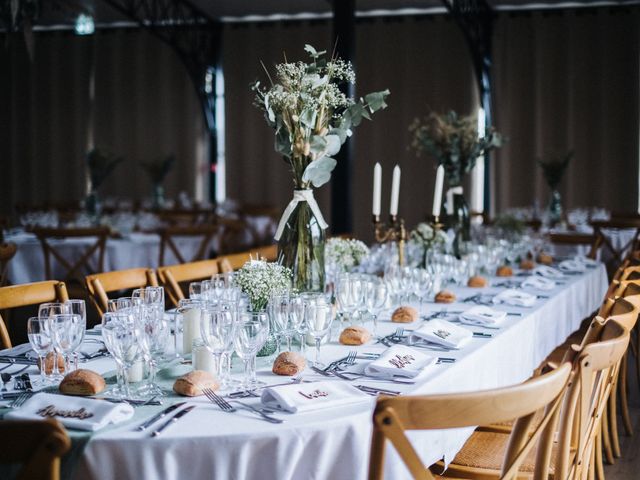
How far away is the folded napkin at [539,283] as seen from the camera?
3.89 metres

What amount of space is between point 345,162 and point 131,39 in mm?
6674

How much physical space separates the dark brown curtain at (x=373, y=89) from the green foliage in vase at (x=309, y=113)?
8.26 m

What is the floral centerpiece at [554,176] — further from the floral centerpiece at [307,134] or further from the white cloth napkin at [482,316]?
the floral centerpiece at [307,134]

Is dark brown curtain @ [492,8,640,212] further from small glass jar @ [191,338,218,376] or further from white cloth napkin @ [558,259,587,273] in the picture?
small glass jar @ [191,338,218,376]

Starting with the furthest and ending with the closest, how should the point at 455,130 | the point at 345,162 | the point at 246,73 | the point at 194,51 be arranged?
the point at 246,73
the point at 194,51
the point at 345,162
the point at 455,130

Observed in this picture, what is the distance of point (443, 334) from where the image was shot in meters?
2.59

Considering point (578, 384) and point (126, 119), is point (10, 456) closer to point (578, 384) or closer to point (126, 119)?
point (578, 384)

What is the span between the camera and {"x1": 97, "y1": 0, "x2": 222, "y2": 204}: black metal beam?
1072 centimetres

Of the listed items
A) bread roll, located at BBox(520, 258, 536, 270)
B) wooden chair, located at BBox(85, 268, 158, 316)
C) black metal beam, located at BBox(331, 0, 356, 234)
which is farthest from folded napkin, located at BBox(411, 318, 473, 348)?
black metal beam, located at BBox(331, 0, 356, 234)

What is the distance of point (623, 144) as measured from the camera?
412 inches

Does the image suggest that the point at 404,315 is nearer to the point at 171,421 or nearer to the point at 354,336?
the point at 354,336

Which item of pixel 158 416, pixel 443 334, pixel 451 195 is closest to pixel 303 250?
pixel 443 334

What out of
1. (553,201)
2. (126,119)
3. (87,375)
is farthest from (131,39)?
(87,375)

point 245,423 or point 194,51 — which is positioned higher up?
point 194,51
